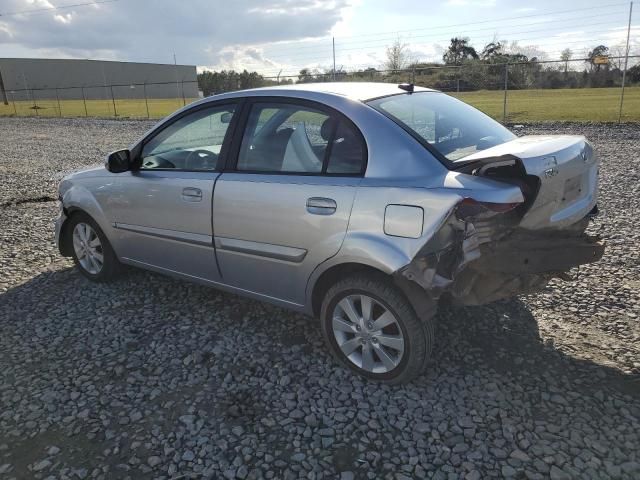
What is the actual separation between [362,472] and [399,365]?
0.73 meters

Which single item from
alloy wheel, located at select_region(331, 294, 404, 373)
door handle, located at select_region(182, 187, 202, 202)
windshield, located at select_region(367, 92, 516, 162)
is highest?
windshield, located at select_region(367, 92, 516, 162)

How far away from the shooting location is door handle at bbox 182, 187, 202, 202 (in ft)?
11.7

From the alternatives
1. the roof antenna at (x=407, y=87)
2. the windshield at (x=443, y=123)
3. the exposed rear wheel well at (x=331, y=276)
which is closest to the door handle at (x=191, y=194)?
the exposed rear wheel well at (x=331, y=276)

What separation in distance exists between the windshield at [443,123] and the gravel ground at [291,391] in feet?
4.31

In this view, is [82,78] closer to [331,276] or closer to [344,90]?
[344,90]

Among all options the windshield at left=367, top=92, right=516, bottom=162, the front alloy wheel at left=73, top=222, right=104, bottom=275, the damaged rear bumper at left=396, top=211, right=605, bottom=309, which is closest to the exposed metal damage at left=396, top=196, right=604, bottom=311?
the damaged rear bumper at left=396, top=211, right=605, bottom=309

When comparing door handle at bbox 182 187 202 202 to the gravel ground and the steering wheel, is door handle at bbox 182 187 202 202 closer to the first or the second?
the steering wheel

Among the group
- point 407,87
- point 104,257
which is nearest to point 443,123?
point 407,87

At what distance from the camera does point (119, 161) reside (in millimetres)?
4008

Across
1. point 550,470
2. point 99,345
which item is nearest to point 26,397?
point 99,345

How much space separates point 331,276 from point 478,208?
3.31ft

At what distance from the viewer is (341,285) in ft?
9.86

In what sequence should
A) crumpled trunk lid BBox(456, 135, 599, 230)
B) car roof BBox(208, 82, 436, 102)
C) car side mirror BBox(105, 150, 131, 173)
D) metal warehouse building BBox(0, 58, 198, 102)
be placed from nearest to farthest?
crumpled trunk lid BBox(456, 135, 599, 230), car roof BBox(208, 82, 436, 102), car side mirror BBox(105, 150, 131, 173), metal warehouse building BBox(0, 58, 198, 102)

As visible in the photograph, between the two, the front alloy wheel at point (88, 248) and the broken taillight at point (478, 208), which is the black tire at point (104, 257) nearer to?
the front alloy wheel at point (88, 248)
